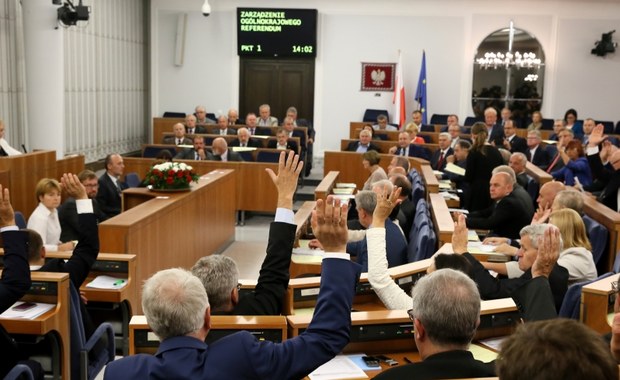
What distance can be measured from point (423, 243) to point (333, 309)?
311cm

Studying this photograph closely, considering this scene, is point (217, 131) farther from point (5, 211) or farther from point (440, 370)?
point (440, 370)

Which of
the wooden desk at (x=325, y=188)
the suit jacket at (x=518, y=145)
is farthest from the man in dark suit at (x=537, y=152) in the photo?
the wooden desk at (x=325, y=188)

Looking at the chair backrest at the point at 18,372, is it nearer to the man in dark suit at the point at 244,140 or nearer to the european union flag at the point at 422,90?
the man in dark suit at the point at 244,140

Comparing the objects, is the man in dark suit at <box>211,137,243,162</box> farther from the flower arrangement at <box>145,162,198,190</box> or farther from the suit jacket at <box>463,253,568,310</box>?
the suit jacket at <box>463,253,568,310</box>

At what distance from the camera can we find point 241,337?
235 centimetres

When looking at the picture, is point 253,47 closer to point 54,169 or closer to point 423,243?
point 54,169

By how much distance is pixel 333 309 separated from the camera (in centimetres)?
238

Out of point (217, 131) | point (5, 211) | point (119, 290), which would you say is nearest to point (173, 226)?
point (119, 290)

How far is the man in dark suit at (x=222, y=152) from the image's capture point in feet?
39.2

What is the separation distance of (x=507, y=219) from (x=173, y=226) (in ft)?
10.9

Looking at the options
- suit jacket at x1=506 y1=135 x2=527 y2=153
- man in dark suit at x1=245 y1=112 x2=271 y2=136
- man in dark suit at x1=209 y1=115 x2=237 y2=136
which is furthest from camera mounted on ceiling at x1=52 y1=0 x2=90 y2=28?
suit jacket at x1=506 y1=135 x2=527 y2=153

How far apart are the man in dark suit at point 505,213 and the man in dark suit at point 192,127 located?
8.81 m

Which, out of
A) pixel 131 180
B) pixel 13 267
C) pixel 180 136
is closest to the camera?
pixel 13 267

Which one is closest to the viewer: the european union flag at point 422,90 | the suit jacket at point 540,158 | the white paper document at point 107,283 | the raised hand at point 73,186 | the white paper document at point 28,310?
the raised hand at point 73,186
